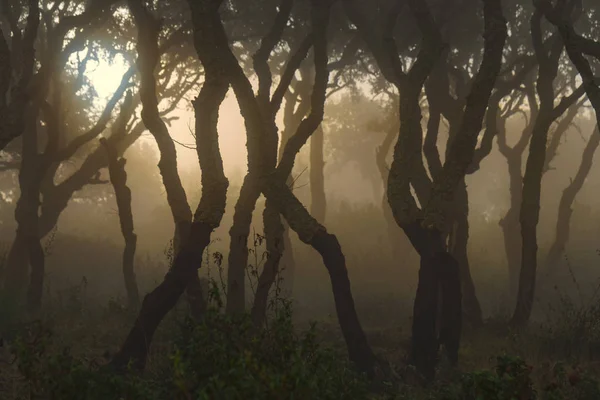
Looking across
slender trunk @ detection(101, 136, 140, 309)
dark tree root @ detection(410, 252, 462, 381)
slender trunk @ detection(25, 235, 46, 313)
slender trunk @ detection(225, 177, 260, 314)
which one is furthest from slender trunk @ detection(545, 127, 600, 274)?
slender trunk @ detection(25, 235, 46, 313)

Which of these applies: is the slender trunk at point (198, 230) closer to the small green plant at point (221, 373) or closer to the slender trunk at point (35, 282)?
the small green plant at point (221, 373)

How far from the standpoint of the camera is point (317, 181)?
80.3 feet

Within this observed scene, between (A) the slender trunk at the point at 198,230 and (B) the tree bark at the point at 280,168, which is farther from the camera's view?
(B) the tree bark at the point at 280,168

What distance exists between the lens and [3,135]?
Result: 8.08 m

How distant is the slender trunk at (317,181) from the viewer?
24062mm

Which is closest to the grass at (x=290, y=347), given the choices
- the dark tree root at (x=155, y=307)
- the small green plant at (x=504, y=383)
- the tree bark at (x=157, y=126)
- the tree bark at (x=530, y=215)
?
the small green plant at (x=504, y=383)

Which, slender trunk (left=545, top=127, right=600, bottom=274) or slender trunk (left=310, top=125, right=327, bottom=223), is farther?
slender trunk (left=310, top=125, right=327, bottom=223)

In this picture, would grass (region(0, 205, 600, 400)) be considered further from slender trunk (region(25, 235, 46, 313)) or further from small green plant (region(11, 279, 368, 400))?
slender trunk (region(25, 235, 46, 313))


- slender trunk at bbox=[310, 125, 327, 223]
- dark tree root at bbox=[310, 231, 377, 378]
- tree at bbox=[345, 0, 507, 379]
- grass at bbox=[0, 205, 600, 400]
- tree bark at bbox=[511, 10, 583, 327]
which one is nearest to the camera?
grass at bbox=[0, 205, 600, 400]

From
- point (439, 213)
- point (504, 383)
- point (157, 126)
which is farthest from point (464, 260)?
point (504, 383)

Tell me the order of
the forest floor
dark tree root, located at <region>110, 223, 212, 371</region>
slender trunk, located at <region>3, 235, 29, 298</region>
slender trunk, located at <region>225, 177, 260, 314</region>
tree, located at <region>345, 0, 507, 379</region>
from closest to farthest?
1. the forest floor
2. dark tree root, located at <region>110, 223, 212, 371</region>
3. tree, located at <region>345, 0, 507, 379</region>
4. slender trunk, located at <region>225, 177, 260, 314</region>
5. slender trunk, located at <region>3, 235, 29, 298</region>

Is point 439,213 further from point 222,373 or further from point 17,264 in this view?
point 17,264

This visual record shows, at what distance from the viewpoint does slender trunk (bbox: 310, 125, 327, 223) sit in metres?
24.1

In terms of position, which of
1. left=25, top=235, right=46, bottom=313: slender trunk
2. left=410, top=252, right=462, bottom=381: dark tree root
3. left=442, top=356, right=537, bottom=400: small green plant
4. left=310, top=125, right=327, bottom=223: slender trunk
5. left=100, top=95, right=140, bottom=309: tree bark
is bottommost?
left=442, top=356, right=537, bottom=400: small green plant
